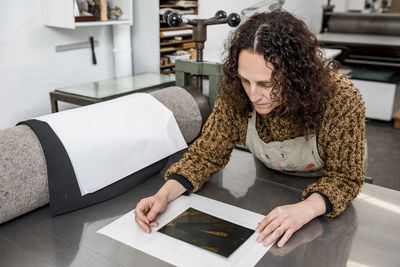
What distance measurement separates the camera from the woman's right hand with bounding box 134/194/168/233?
0.86m

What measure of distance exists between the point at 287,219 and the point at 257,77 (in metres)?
0.33

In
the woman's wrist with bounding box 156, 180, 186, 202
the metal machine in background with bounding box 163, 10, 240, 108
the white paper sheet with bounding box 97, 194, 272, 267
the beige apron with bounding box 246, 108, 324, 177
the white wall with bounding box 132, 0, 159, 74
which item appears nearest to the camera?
the white paper sheet with bounding box 97, 194, 272, 267

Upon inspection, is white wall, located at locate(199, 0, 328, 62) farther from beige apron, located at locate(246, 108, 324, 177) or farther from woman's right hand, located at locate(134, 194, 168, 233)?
woman's right hand, located at locate(134, 194, 168, 233)

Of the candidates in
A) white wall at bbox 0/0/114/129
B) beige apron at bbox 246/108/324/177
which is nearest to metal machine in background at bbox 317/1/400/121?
white wall at bbox 0/0/114/129

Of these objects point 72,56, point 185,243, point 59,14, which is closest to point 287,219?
point 185,243

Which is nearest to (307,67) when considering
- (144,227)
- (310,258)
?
(310,258)

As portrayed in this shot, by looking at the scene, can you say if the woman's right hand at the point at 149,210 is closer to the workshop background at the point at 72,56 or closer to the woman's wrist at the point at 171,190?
the woman's wrist at the point at 171,190

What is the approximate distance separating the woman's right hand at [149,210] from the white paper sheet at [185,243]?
1 centimetres

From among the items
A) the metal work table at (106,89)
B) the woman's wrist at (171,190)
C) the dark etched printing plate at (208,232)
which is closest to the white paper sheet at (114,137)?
the woman's wrist at (171,190)

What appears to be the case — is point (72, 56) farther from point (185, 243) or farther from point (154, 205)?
point (185, 243)

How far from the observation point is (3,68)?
2.05 meters

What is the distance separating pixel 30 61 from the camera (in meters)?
2.18

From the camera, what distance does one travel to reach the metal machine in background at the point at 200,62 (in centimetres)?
140

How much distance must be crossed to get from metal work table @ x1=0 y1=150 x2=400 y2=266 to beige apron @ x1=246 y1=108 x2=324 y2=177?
61mm
